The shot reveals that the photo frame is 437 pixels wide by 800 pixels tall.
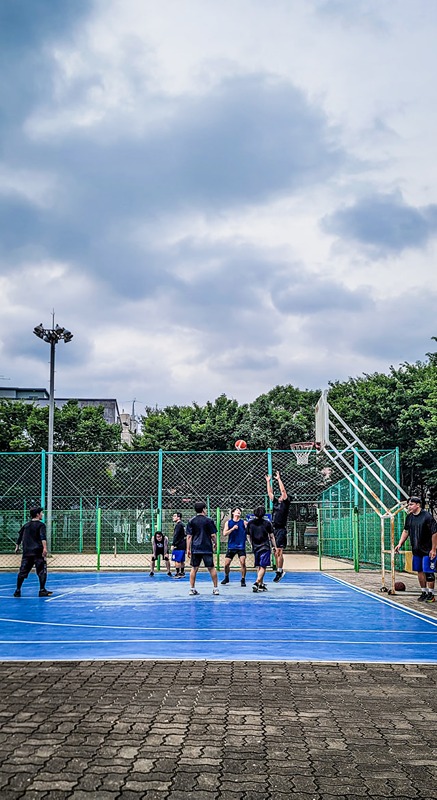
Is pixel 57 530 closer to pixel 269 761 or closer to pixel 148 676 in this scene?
pixel 148 676

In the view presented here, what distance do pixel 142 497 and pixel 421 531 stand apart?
17.2 m

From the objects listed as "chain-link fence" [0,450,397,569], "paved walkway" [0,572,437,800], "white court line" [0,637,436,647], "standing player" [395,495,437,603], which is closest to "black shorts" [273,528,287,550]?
"standing player" [395,495,437,603]

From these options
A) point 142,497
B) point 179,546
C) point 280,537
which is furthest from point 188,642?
point 142,497

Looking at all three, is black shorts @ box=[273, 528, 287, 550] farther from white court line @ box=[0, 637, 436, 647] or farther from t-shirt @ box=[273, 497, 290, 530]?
white court line @ box=[0, 637, 436, 647]

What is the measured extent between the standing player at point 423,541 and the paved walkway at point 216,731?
5.79m

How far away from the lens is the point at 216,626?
10695 millimetres

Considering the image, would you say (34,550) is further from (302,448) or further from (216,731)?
(302,448)

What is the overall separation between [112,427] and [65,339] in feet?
74.7

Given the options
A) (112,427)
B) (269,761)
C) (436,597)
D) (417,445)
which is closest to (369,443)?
(417,445)

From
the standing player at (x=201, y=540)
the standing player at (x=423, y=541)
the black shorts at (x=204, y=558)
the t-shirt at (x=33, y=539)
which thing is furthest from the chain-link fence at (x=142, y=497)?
the standing player at (x=423, y=541)

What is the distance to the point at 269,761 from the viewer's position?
483 centimetres

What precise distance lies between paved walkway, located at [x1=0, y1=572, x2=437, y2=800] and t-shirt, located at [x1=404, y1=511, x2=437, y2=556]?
18.9 feet

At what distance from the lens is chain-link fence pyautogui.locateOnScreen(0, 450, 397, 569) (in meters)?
28.2

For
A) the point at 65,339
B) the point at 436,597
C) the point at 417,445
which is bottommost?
the point at 436,597
